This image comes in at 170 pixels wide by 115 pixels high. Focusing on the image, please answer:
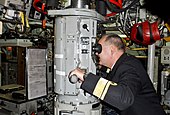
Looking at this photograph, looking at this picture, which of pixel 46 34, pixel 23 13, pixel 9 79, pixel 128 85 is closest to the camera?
pixel 128 85

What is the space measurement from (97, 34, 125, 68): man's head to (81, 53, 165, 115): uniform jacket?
0.07 m

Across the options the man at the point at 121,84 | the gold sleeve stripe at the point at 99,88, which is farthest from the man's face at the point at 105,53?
the gold sleeve stripe at the point at 99,88

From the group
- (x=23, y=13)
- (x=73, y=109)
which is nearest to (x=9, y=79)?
(x=23, y=13)

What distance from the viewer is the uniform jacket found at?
1688mm

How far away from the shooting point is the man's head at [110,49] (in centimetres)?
222

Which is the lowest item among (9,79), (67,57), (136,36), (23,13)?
(9,79)

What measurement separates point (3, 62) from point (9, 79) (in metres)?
0.48

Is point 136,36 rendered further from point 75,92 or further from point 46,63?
point 46,63

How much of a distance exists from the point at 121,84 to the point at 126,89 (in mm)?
56

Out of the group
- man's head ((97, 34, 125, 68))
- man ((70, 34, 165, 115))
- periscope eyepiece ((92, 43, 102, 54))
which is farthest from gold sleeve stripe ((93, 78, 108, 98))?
man's head ((97, 34, 125, 68))

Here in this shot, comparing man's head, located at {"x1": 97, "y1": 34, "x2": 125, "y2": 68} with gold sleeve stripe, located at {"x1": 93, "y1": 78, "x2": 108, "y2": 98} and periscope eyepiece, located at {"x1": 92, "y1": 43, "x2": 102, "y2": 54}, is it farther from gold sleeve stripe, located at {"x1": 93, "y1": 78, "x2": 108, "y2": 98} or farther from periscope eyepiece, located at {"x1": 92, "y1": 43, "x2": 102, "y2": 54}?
gold sleeve stripe, located at {"x1": 93, "y1": 78, "x2": 108, "y2": 98}

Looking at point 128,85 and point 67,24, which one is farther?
point 67,24

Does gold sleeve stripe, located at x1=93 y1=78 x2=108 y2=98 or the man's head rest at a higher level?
the man's head

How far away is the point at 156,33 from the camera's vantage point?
2510 mm
